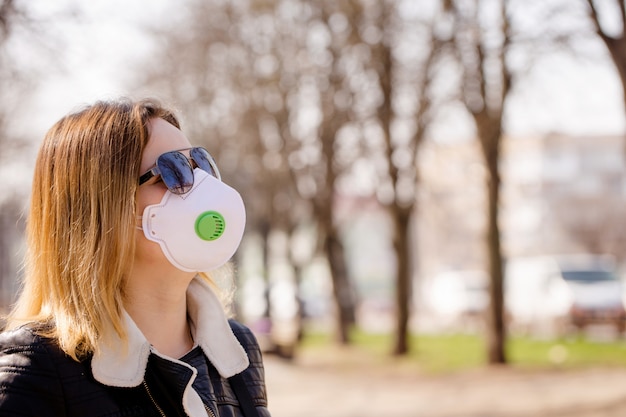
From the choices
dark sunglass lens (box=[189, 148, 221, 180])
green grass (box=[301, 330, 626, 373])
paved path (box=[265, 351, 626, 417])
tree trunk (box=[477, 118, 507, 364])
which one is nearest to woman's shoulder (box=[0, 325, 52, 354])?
dark sunglass lens (box=[189, 148, 221, 180])

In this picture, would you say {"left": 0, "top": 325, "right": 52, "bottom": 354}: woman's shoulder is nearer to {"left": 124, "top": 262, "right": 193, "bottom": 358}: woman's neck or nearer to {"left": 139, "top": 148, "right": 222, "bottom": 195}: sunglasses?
{"left": 124, "top": 262, "right": 193, "bottom": 358}: woman's neck

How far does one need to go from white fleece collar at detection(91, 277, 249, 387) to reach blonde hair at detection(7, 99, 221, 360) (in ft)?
0.12

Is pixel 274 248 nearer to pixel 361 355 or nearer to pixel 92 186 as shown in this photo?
pixel 361 355

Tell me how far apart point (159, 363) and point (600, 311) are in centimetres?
2079

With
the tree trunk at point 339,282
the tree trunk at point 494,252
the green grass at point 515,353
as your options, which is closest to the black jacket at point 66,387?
the green grass at point 515,353

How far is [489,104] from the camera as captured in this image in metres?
15.5

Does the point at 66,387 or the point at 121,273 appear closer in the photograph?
the point at 66,387

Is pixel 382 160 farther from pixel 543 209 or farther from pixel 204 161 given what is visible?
pixel 543 209

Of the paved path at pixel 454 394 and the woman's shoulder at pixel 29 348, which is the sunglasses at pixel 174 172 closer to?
the woman's shoulder at pixel 29 348

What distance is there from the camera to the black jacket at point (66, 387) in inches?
81.9

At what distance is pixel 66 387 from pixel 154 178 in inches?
23.3

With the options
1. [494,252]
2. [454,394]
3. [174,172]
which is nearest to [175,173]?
[174,172]

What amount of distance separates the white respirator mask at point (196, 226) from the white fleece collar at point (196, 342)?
210 mm

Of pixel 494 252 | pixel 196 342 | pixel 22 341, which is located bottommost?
pixel 494 252
